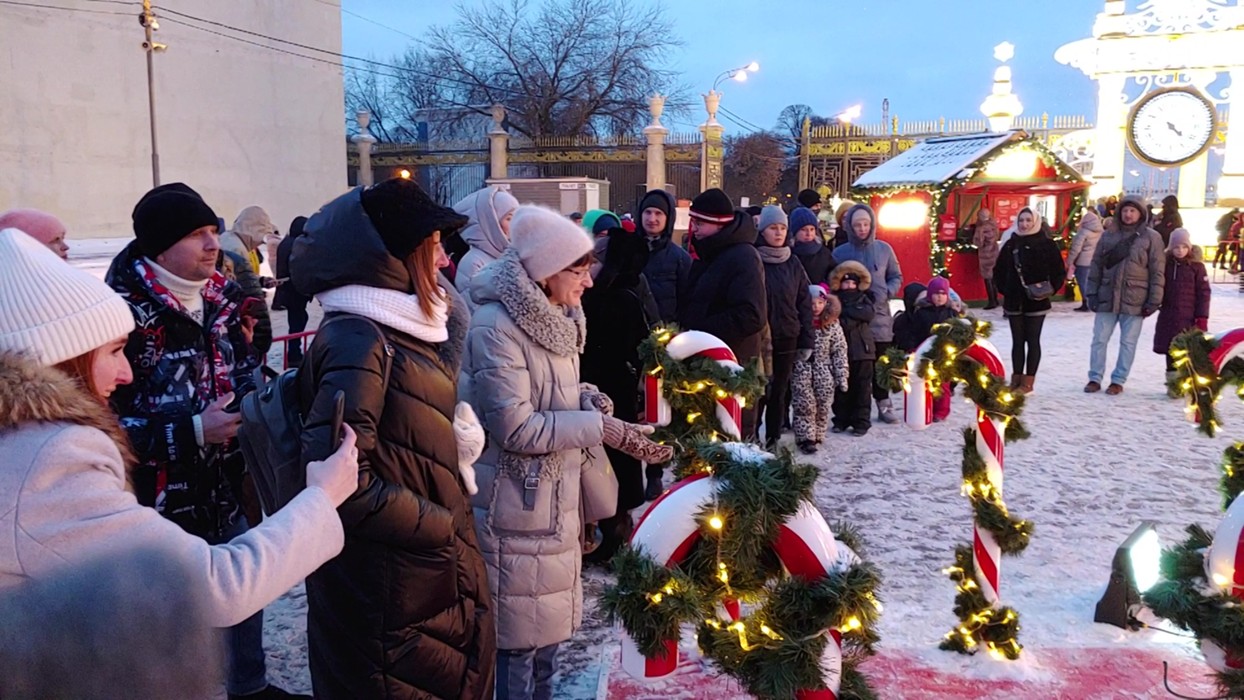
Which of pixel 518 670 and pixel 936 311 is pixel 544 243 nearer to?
pixel 518 670

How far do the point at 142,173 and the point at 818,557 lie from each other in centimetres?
1938

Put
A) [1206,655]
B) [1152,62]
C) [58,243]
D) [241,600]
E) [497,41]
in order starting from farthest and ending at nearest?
1. [497,41]
2. [1152,62]
3. [58,243]
4. [1206,655]
5. [241,600]

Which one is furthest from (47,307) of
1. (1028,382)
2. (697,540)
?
(1028,382)

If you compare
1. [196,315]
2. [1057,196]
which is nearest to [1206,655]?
[196,315]

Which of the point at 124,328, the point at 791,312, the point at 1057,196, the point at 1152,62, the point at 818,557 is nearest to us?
the point at 124,328

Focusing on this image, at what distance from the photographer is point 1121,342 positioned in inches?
342

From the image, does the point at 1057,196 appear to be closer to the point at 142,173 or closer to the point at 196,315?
the point at 196,315

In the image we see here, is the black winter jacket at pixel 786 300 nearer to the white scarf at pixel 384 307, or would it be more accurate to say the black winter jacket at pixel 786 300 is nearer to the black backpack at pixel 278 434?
the white scarf at pixel 384 307

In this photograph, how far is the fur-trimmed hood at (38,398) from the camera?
1.32 meters

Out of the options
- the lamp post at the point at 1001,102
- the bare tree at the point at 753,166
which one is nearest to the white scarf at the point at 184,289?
the lamp post at the point at 1001,102

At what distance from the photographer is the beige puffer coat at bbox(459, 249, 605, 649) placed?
2721mm

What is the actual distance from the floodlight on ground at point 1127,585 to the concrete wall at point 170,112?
18086mm

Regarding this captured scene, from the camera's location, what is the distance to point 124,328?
1594 millimetres

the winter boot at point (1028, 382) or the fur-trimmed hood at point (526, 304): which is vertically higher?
the fur-trimmed hood at point (526, 304)
